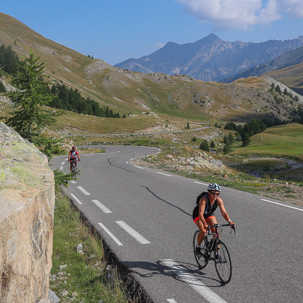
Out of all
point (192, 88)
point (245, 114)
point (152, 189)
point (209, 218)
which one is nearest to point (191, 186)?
point (152, 189)

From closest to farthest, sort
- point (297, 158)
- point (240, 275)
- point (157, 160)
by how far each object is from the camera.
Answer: point (240, 275) → point (157, 160) → point (297, 158)

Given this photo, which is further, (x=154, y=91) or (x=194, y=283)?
(x=154, y=91)

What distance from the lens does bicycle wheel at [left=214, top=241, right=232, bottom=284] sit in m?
5.07

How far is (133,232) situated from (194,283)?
2900 mm

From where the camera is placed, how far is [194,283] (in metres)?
5.21

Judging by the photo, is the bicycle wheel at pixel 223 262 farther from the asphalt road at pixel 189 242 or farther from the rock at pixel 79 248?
the rock at pixel 79 248

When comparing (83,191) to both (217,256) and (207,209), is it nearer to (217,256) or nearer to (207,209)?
(207,209)

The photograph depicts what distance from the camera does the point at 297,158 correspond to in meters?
44.2

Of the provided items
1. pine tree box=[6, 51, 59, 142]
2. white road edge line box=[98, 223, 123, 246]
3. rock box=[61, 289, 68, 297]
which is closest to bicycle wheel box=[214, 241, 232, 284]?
white road edge line box=[98, 223, 123, 246]

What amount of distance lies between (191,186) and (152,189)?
7.04 ft

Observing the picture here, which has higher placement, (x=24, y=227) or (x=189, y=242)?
(x=24, y=227)

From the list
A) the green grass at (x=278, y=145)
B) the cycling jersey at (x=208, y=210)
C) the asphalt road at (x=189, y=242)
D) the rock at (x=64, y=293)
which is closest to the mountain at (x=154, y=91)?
the green grass at (x=278, y=145)

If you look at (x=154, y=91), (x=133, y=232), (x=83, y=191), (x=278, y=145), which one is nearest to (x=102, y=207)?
(x=133, y=232)

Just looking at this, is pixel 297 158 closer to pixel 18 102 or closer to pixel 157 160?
pixel 157 160
